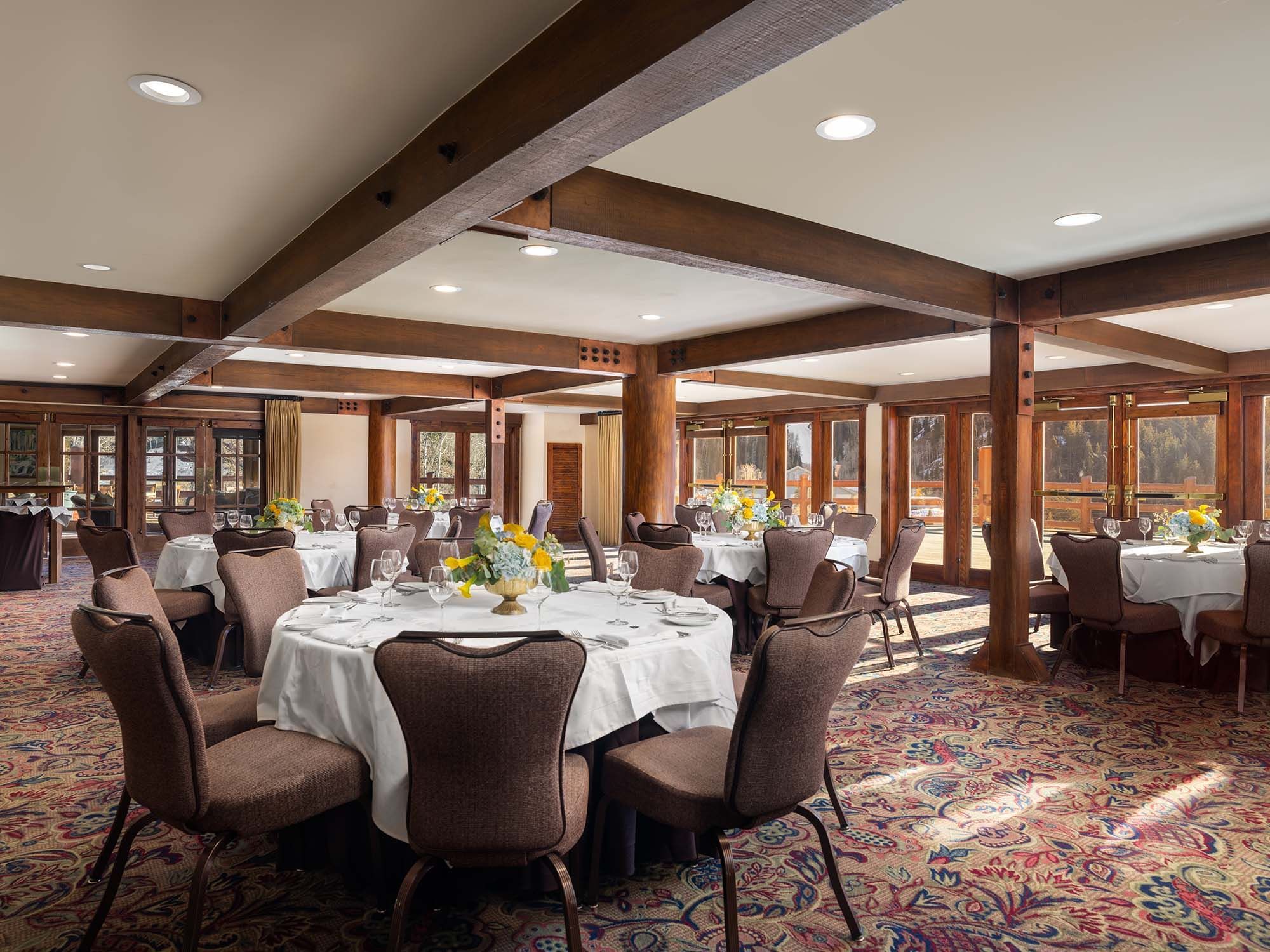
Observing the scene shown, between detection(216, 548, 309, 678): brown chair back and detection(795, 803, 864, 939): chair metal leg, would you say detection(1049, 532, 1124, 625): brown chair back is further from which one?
detection(216, 548, 309, 678): brown chair back

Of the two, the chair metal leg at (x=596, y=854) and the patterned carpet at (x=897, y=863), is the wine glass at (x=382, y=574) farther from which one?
the chair metal leg at (x=596, y=854)

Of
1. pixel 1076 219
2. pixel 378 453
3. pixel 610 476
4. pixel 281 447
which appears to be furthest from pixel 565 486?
pixel 1076 219

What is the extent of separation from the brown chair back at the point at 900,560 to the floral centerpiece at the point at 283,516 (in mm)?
4765

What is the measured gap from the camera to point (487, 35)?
214cm

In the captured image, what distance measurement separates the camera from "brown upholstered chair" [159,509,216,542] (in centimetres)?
699

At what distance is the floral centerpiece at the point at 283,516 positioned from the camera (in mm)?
6762

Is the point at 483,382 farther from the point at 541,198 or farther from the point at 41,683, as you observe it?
the point at 541,198

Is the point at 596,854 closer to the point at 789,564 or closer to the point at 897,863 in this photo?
the point at 897,863

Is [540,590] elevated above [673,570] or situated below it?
above

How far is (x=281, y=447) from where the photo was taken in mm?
13516

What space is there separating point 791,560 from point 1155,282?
2.70 metres

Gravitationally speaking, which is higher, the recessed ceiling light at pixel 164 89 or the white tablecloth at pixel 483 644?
the recessed ceiling light at pixel 164 89

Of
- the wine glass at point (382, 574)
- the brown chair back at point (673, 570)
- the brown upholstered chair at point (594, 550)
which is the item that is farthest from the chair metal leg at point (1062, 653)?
the wine glass at point (382, 574)

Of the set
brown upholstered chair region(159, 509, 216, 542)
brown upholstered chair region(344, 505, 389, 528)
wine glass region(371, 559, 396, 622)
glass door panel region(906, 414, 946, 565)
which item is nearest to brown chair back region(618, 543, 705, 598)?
wine glass region(371, 559, 396, 622)
